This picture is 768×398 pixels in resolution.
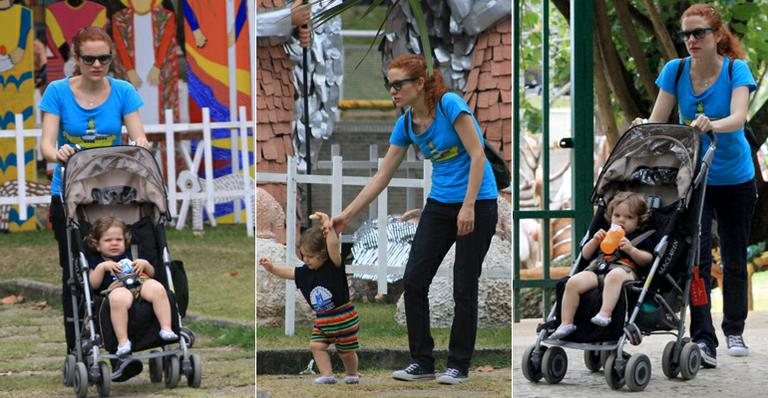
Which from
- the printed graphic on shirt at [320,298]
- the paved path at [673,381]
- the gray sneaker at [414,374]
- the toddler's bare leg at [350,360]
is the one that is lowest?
the paved path at [673,381]

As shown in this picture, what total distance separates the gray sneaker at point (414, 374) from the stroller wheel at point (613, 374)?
0.90 metres

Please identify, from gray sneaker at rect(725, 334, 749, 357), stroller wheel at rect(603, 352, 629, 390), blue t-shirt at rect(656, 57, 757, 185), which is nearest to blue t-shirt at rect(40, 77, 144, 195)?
stroller wheel at rect(603, 352, 629, 390)

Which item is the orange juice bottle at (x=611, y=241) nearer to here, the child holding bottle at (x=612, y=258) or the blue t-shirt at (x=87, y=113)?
the child holding bottle at (x=612, y=258)

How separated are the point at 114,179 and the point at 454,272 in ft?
5.21

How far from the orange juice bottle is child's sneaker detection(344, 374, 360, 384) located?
128 cm

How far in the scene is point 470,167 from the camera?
5926mm

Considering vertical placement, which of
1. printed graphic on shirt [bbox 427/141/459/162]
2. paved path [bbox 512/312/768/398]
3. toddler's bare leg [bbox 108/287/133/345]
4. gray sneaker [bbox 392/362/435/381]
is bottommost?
paved path [bbox 512/312/768/398]

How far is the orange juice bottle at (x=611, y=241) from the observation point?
22.2 feet

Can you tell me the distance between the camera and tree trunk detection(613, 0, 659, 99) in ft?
33.9

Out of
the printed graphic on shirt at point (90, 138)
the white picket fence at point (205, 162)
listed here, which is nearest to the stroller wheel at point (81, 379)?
the printed graphic on shirt at point (90, 138)

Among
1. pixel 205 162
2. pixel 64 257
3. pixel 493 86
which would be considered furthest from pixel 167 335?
pixel 205 162

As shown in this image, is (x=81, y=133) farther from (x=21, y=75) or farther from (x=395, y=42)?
(x=21, y=75)

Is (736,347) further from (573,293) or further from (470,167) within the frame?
(470,167)

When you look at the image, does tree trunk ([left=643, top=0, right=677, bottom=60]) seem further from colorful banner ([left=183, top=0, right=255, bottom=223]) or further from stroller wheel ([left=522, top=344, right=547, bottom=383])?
stroller wheel ([left=522, top=344, right=547, bottom=383])
